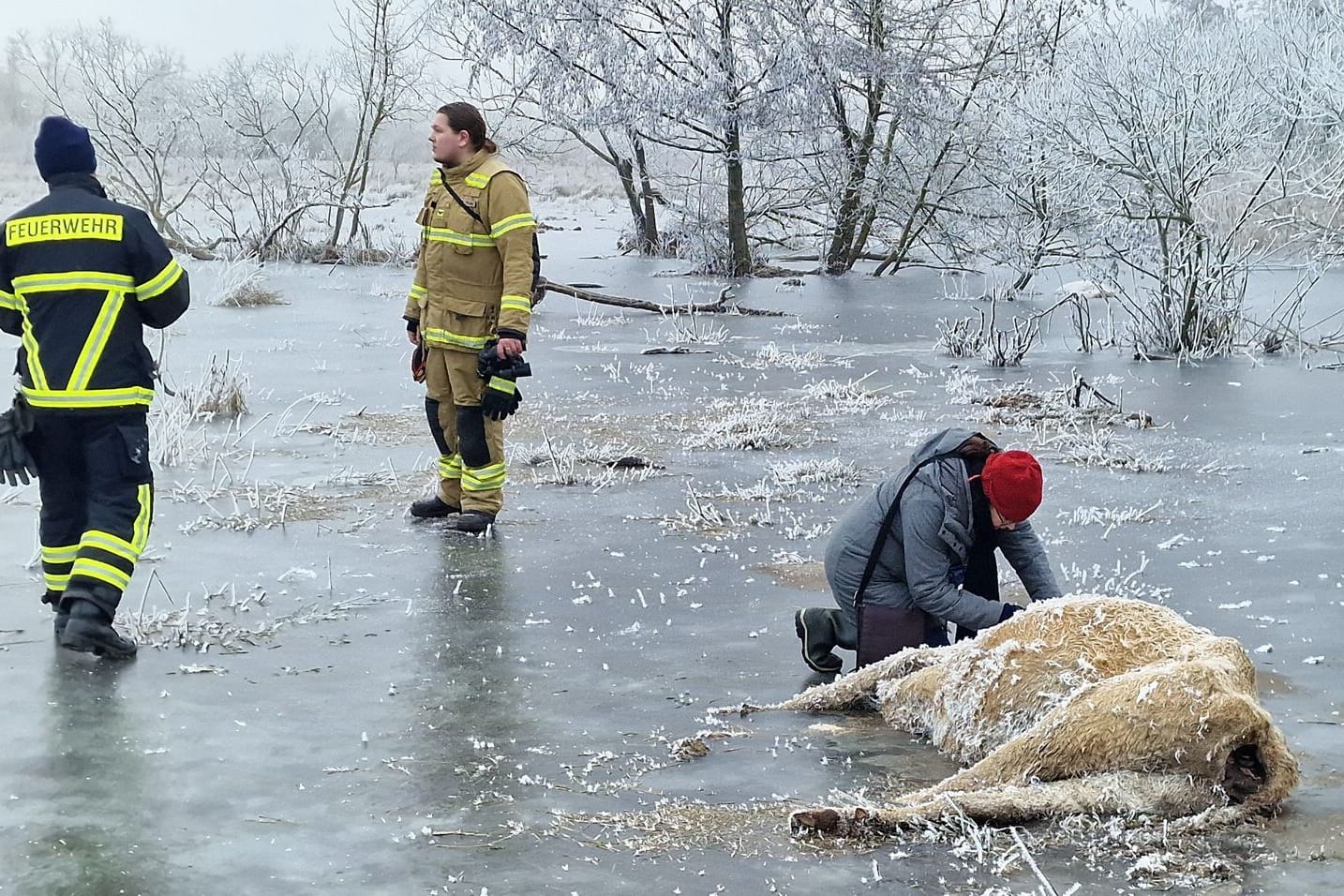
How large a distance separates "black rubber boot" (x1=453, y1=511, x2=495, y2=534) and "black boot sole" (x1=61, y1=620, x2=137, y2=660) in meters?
2.45

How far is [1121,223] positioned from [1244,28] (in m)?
2.66

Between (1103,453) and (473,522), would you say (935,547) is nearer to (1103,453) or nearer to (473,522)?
(473,522)

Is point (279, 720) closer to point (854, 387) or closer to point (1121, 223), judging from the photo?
point (854, 387)

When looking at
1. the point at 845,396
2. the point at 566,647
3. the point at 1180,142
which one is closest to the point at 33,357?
the point at 566,647

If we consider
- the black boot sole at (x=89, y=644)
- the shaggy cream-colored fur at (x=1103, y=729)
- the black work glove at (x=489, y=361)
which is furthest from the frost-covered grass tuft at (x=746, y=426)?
the shaggy cream-colored fur at (x=1103, y=729)

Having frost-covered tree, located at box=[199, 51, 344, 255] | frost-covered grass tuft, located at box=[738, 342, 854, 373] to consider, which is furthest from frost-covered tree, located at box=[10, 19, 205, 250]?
frost-covered grass tuft, located at box=[738, 342, 854, 373]

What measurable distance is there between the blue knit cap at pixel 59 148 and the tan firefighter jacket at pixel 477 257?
7.52 feet

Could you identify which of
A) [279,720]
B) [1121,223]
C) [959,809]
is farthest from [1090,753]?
[1121,223]

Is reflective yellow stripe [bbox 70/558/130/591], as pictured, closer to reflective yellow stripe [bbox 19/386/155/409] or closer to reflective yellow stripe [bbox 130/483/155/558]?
reflective yellow stripe [bbox 130/483/155/558]

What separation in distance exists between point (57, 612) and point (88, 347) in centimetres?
107

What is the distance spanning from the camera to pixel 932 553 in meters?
5.23

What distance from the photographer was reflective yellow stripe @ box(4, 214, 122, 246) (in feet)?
18.1

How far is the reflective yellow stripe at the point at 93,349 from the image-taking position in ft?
18.1

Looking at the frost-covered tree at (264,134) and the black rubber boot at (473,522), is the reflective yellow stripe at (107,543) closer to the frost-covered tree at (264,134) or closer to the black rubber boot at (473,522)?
the black rubber boot at (473,522)
